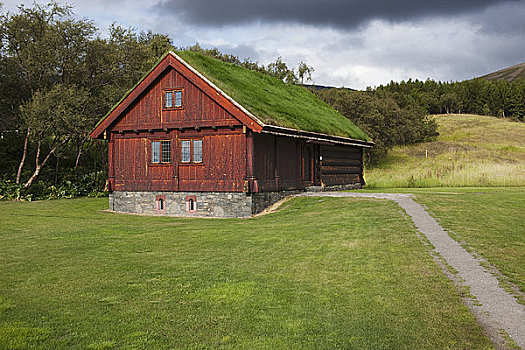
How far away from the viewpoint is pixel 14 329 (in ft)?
23.1

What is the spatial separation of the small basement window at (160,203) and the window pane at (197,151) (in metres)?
2.79

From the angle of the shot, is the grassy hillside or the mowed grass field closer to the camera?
the mowed grass field

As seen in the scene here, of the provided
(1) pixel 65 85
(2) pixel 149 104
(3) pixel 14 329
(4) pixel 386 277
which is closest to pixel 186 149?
(2) pixel 149 104

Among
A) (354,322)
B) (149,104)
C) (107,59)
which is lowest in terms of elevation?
(354,322)

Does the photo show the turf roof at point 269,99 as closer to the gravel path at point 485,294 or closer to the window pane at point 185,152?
the window pane at point 185,152

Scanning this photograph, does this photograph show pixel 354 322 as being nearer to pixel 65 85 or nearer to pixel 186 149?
pixel 186 149

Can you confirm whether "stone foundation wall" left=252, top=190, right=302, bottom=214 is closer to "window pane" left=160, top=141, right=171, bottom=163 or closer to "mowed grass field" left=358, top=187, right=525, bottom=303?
"window pane" left=160, top=141, right=171, bottom=163

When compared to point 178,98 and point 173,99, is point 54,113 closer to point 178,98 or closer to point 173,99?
point 173,99

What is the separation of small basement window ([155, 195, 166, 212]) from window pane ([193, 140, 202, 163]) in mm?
2786

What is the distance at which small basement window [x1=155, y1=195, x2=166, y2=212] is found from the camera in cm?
2583

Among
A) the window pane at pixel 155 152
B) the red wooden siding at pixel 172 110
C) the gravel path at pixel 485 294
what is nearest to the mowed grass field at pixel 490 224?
the gravel path at pixel 485 294

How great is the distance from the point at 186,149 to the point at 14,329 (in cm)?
1851

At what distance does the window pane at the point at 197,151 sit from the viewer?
2477 cm

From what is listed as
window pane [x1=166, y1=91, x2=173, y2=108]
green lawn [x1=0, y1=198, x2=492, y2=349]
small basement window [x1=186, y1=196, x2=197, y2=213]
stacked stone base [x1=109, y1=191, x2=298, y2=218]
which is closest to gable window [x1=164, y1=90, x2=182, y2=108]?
window pane [x1=166, y1=91, x2=173, y2=108]
